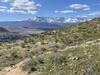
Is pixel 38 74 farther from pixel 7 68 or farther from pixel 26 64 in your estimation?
pixel 7 68

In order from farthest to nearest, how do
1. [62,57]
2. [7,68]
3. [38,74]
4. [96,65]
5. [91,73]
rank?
[7,68] → [62,57] → [38,74] → [96,65] → [91,73]

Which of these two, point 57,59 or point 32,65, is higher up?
point 57,59

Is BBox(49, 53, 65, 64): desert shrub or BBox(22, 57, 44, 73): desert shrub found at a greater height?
BBox(49, 53, 65, 64): desert shrub

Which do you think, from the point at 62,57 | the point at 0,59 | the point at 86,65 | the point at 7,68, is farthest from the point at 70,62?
the point at 0,59

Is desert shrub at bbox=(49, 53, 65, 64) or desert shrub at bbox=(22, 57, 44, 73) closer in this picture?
desert shrub at bbox=(49, 53, 65, 64)

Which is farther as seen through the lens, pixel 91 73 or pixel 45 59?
pixel 45 59

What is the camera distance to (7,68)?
22.8m

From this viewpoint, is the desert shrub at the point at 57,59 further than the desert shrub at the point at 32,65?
No

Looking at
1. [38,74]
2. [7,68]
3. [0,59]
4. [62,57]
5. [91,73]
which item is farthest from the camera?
[0,59]

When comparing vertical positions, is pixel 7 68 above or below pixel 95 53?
below

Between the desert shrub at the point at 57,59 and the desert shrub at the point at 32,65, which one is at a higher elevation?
the desert shrub at the point at 57,59

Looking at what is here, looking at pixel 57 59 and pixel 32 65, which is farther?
pixel 32 65

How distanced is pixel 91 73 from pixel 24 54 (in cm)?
1542

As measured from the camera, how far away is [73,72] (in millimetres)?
16266
